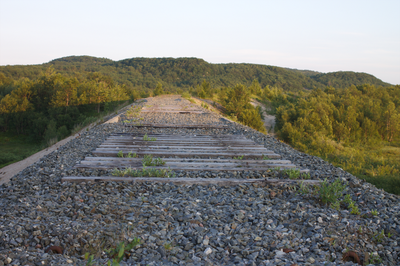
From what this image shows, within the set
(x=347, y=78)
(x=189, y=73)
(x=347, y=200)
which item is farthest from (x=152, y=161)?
(x=189, y=73)

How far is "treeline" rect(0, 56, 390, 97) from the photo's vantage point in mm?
70625

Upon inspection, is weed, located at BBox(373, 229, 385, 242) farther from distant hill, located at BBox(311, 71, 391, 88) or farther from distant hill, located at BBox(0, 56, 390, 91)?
distant hill, located at BBox(311, 71, 391, 88)

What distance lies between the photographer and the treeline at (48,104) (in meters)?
26.5

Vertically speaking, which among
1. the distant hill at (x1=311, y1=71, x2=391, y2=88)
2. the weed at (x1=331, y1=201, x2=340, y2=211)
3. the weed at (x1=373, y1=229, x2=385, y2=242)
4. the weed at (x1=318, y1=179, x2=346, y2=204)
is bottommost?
the weed at (x1=373, y1=229, x2=385, y2=242)

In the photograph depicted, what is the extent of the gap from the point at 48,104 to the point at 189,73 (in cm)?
6177

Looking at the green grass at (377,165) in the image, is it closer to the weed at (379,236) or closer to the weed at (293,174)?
the weed at (293,174)

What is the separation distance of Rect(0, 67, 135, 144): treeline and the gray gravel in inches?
894

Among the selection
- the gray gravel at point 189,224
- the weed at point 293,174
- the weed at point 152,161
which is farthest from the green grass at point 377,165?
the weed at point 152,161

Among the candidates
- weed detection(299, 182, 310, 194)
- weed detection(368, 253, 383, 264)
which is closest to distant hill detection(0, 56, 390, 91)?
weed detection(299, 182, 310, 194)

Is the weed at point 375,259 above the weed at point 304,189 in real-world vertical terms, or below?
below

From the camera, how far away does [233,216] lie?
279 cm

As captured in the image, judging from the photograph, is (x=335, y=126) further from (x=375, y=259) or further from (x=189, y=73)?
(x=189, y=73)

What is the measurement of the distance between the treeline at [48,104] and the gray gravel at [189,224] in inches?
894

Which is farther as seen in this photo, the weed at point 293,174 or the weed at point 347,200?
the weed at point 293,174
